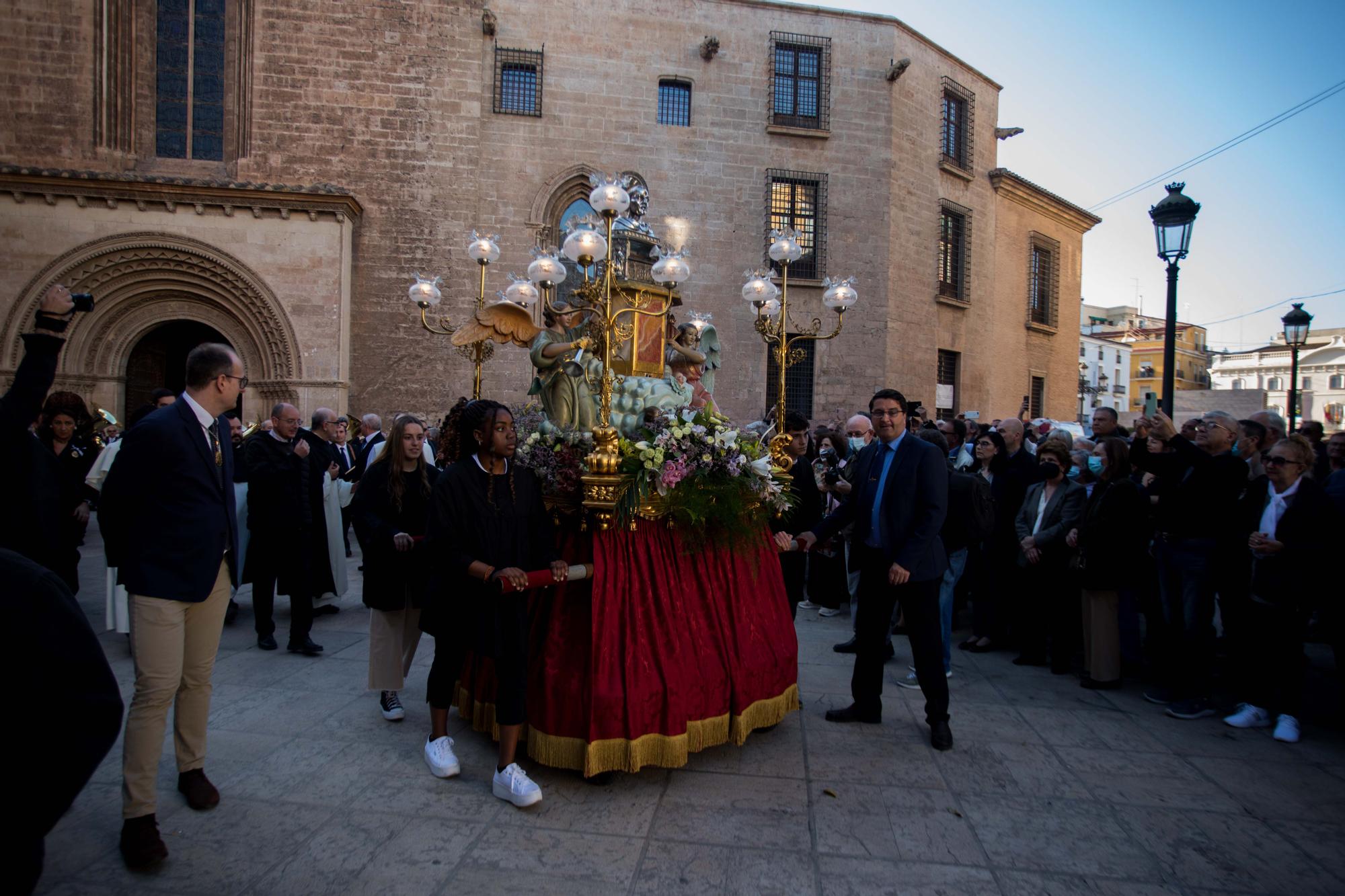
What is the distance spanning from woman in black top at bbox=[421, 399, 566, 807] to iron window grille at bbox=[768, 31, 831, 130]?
54.8ft

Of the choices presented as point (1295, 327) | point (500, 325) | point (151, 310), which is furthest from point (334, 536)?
point (1295, 327)

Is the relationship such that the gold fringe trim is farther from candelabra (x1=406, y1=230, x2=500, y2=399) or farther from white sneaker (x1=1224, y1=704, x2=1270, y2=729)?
white sneaker (x1=1224, y1=704, x2=1270, y2=729)

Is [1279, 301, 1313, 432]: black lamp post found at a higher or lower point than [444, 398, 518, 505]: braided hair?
higher

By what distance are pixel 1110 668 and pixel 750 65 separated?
1634 cm

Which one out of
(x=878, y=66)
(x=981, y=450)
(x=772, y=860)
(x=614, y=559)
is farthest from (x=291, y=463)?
(x=878, y=66)

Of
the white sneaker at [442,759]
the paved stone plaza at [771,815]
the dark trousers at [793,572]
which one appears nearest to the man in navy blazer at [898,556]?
the paved stone plaza at [771,815]

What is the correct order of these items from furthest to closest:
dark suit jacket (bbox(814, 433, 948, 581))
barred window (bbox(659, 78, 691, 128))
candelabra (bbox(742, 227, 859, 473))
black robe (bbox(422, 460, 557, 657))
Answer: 1. barred window (bbox(659, 78, 691, 128))
2. candelabra (bbox(742, 227, 859, 473))
3. dark suit jacket (bbox(814, 433, 948, 581))
4. black robe (bbox(422, 460, 557, 657))

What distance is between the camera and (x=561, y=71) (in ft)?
55.6

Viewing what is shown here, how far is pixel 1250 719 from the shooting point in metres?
4.95

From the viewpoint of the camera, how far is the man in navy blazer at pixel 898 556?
4.48 meters

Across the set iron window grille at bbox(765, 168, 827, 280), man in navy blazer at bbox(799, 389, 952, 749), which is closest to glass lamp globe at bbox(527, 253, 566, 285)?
man in navy blazer at bbox(799, 389, 952, 749)

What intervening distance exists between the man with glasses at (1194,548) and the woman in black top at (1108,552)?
0.66 ft

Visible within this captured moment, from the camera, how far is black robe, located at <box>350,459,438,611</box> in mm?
4559

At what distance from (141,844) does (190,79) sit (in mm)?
17556
